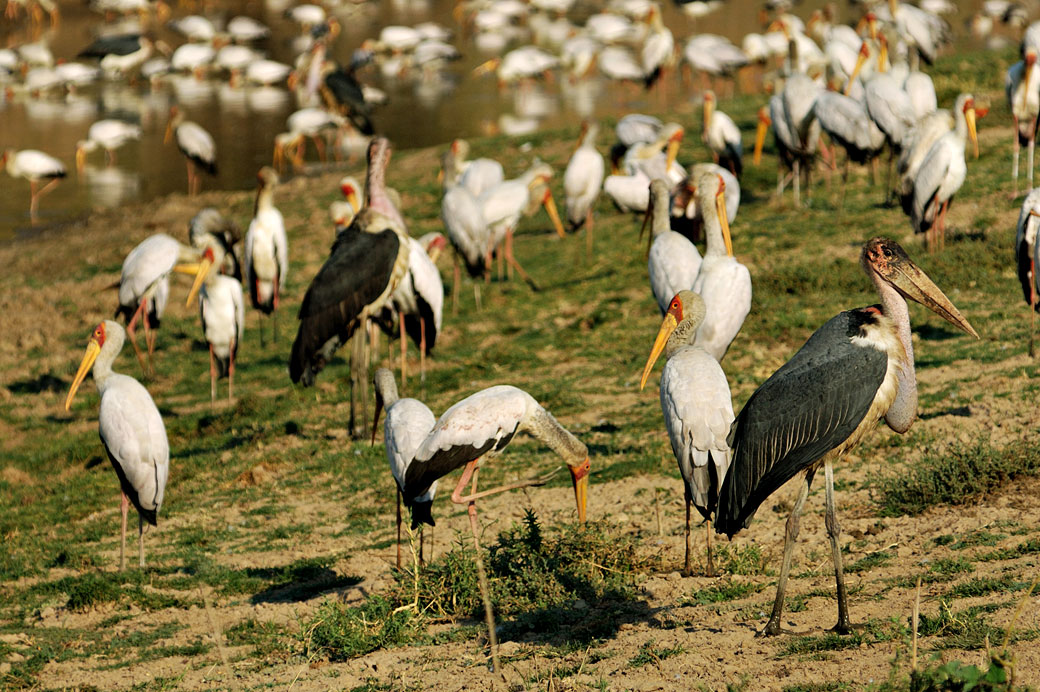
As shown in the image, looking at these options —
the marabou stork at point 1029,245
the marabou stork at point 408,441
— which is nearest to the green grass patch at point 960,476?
the marabou stork at point 1029,245

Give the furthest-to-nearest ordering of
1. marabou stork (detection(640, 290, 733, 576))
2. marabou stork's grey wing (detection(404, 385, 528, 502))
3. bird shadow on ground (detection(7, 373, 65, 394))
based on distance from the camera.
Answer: bird shadow on ground (detection(7, 373, 65, 394)) → marabou stork's grey wing (detection(404, 385, 528, 502)) → marabou stork (detection(640, 290, 733, 576))

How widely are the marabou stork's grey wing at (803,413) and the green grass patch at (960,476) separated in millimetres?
1577

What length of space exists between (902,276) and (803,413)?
0.71 m

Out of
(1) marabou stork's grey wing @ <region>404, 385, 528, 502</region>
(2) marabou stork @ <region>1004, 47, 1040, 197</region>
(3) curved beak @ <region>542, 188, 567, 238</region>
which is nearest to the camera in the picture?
(1) marabou stork's grey wing @ <region>404, 385, 528, 502</region>

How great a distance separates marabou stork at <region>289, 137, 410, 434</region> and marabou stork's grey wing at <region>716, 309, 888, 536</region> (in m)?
4.61

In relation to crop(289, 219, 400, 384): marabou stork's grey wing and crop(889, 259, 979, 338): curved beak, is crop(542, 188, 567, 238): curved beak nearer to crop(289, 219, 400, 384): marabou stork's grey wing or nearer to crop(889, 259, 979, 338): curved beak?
crop(289, 219, 400, 384): marabou stork's grey wing

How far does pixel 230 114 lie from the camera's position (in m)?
25.6

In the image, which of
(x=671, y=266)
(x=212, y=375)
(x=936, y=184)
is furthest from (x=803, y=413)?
(x=212, y=375)

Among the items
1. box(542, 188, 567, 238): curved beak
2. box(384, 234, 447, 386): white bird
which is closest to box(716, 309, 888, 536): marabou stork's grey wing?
box(384, 234, 447, 386): white bird

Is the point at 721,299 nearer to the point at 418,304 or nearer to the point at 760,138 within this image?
the point at 418,304

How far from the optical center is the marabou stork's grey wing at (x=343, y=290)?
918 centimetres

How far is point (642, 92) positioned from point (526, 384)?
1675cm

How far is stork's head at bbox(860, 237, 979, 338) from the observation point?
190 inches

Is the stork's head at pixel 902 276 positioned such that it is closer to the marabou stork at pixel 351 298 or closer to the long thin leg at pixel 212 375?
the marabou stork at pixel 351 298
